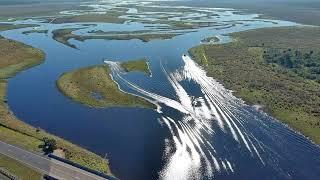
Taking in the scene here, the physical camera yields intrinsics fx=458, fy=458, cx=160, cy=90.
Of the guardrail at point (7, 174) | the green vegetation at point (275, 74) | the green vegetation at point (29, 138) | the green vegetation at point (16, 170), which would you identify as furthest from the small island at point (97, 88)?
the guardrail at point (7, 174)

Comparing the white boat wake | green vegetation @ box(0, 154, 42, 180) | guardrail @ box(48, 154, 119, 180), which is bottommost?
the white boat wake

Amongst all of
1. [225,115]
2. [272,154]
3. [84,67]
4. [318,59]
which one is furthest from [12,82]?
[318,59]

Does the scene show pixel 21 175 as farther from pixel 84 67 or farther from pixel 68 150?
pixel 84 67

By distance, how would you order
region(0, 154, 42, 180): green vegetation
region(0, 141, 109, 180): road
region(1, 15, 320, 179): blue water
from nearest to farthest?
region(0, 141, 109, 180): road
region(0, 154, 42, 180): green vegetation
region(1, 15, 320, 179): blue water

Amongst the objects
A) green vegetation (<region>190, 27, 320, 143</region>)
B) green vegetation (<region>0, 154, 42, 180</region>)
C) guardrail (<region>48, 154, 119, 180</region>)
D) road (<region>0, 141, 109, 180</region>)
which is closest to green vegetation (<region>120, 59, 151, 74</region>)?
green vegetation (<region>190, 27, 320, 143</region>)

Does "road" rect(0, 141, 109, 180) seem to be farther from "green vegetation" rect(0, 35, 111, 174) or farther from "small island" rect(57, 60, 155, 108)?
"small island" rect(57, 60, 155, 108)

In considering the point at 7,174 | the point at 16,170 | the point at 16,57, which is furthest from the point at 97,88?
the point at 7,174

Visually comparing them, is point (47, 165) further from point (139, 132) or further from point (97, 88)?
point (97, 88)
